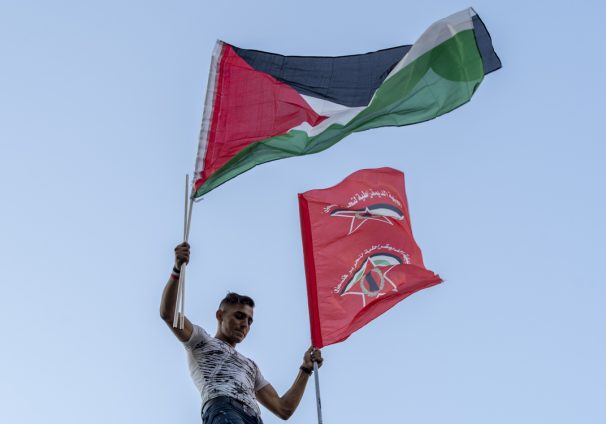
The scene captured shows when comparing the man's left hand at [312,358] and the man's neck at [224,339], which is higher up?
the man's left hand at [312,358]

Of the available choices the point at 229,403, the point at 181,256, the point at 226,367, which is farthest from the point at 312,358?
the point at 181,256

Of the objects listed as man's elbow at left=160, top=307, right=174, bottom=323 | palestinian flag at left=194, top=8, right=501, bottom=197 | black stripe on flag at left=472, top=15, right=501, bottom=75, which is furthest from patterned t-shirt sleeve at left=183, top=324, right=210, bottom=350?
black stripe on flag at left=472, top=15, right=501, bottom=75

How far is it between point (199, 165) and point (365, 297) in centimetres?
235

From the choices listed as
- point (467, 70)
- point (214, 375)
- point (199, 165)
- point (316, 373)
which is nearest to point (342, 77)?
point (467, 70)

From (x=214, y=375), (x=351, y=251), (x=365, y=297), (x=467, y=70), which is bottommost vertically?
(x=214, y=375)

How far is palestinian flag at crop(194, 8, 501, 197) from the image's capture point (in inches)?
376

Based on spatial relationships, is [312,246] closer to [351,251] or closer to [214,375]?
[351,251]

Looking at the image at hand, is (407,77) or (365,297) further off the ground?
(407,77)

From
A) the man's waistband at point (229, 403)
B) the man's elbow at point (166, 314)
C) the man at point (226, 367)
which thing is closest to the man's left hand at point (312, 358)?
the man at point (226, 367)

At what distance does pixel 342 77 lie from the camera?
10.3m

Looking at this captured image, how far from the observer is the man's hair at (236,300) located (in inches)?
321

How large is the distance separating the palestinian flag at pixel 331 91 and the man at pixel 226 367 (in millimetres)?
1997

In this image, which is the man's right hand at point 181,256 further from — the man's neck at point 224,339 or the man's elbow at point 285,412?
the man's elbow at point 285,412

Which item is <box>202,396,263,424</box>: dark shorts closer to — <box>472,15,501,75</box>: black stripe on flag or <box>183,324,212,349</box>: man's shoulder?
<box>183,324,212,349</box>: man's shoulder
